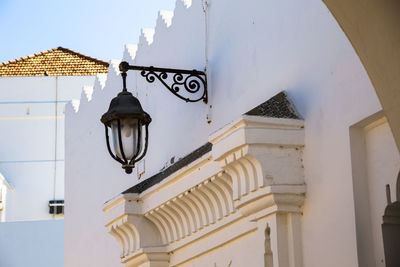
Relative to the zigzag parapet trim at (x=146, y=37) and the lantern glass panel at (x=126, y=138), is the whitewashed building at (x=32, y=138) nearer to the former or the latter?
the zigzag parapet trim at (x=146, y=37)

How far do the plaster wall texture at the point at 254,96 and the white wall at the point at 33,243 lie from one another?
725 cm

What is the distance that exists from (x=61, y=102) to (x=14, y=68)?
1412mm

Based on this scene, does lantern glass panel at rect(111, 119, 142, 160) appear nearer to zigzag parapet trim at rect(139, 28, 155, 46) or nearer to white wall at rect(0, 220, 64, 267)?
zigzag parapet trim at rect(139, 28, 155, 46)

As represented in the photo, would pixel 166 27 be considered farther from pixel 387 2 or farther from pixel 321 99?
pixel 387 2

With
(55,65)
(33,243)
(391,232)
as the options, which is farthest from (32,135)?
(391,232)

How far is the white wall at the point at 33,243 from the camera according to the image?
1773 centimetres

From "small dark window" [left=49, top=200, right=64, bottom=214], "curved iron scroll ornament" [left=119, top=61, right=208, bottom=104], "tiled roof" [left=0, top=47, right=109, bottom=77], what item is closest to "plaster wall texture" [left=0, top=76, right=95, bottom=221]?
"small dark window" [left=49, top=200, right=64, bottom=214]

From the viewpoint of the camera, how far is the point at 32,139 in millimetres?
22078

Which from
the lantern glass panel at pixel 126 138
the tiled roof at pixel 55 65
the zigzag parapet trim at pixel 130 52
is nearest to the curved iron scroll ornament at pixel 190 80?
the lantern glass panel at pixel 126 138

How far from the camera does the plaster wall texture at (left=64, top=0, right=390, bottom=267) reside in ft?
17.5

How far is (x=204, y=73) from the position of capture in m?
7.45

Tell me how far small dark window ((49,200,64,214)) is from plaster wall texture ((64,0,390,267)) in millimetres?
11142

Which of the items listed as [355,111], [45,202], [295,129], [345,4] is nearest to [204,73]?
[295,129]

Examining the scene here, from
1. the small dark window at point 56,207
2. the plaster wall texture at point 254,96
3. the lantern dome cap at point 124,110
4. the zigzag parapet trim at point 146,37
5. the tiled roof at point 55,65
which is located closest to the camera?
the plaster wall texture at point 254,96
